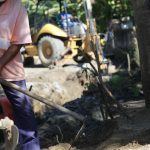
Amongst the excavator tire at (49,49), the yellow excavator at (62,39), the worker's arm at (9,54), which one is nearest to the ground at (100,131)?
the worker's arm at (9,54)

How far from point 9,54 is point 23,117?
0.59 meters

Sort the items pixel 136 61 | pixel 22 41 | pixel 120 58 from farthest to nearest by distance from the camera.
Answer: pixel 120 58 → pixel 136 61 → pixel 22 41

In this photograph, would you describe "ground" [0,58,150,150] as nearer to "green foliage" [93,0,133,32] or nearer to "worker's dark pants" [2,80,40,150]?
"worker's dark pants" [2,80,40,150]

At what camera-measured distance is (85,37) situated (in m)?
16.9

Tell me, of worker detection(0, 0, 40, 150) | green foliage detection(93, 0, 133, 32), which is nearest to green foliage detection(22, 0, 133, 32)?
green foliage detection(93, 0, 133, 32)

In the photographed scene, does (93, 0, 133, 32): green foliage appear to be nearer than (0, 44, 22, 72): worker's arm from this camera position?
No

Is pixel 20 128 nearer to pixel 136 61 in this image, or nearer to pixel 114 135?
pixel 114 135

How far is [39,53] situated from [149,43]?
38.8 ft

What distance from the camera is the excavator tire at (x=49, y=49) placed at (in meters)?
17.3

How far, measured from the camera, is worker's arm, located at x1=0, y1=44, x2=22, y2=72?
482 cm

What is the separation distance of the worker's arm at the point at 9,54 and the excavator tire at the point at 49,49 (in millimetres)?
12230

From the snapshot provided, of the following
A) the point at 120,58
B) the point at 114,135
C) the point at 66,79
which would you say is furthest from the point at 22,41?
the point at 120,58

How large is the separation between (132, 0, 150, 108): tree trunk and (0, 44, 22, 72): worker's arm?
2194 millimetres

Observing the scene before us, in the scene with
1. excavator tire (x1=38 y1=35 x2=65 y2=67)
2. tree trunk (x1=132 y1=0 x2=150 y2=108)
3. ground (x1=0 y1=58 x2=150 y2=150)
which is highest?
tree trunk (x1=132 y1=0 x2=150 y2=108)
